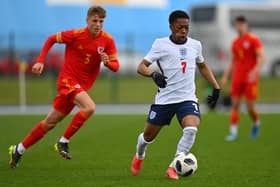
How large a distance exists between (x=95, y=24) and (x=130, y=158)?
272 cm

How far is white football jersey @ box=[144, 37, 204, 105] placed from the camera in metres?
10.3

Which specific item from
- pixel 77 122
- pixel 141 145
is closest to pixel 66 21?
pixel 77 122

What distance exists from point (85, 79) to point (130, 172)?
1.65m

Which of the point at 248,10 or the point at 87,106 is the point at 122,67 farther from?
the point at 87,106

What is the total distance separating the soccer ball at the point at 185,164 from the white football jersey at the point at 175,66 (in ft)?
2.54

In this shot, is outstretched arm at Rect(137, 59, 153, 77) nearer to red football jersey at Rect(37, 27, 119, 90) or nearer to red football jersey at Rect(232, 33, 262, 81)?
red football jersey at Rect(37, 27, 119, 90)

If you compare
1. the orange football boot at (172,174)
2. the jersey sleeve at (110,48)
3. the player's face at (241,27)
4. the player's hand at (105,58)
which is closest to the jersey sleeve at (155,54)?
the player's hand at (105,58)

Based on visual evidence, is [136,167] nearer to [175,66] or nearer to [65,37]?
[175,66]

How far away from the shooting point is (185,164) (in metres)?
9.98

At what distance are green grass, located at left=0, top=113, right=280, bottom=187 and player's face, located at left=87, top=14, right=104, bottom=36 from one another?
2.04 metres

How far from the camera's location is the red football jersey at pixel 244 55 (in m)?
17.2

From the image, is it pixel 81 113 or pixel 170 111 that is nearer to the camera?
pixel 170 111

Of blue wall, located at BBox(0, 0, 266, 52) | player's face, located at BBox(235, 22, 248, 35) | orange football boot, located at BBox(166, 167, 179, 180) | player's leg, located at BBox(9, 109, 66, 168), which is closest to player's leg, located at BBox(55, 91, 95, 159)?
player's leg, located at BBox(9, 109, 66, 168)

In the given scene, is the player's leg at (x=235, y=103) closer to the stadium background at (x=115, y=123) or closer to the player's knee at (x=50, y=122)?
the stadium background at (x=115, y=123)
